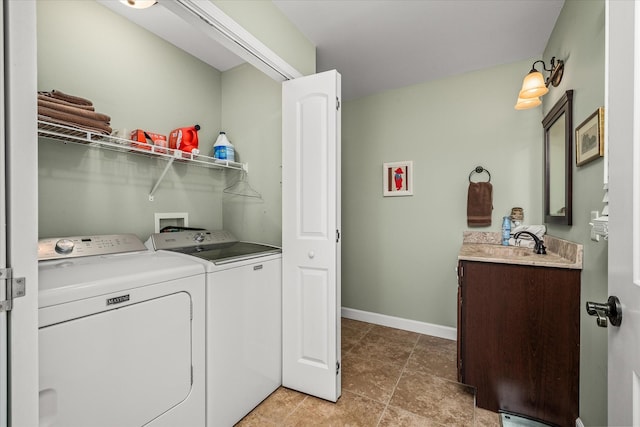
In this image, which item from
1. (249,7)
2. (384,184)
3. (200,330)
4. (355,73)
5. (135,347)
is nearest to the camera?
(135,347)

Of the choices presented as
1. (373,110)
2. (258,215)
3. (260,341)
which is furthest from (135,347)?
(373,110)

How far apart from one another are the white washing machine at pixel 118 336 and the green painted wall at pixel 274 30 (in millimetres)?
1352

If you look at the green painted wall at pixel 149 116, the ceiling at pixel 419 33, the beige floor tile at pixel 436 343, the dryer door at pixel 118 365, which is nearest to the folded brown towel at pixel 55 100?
the green painted wall at pixel 149 116

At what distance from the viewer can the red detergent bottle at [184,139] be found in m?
2.14

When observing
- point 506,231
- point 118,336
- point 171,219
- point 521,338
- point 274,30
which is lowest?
point 521,338

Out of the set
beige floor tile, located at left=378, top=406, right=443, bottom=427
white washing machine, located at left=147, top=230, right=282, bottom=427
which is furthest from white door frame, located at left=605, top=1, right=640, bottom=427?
white washing machine, located at left=147, top=230, right=282, bottom=427

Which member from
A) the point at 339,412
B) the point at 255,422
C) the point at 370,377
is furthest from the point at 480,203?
the point at 255,422

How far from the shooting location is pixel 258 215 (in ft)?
7.78

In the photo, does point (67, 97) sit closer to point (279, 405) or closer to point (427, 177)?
point (279, 405)

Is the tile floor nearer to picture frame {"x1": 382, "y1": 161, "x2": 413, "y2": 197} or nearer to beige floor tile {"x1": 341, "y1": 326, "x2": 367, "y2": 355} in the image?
beige floor tile {"x1": 341, "y1": 326, "x2": 367, "y2": 355}

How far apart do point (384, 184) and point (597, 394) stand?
2.23 meters

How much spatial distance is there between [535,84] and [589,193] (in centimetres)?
76

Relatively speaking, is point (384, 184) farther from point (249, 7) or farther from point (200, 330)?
point (200, 330)

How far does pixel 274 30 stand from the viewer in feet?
5.93
